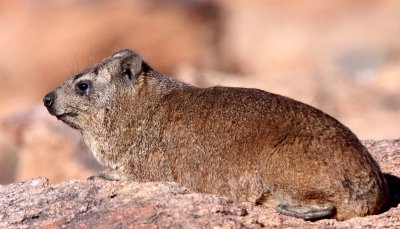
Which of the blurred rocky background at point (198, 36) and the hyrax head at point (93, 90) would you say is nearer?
the hyrax head at point (93, 90)

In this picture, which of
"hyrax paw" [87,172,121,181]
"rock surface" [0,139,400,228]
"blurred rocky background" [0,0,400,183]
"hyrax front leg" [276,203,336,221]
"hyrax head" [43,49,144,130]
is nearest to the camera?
"rock surface" [0,139,400,228]

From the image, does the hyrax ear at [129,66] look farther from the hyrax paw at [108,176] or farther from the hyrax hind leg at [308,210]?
the hyrax hind leg at [308,210]

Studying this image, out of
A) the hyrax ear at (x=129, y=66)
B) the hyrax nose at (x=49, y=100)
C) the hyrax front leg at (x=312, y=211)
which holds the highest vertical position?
the hyrax ear at (x=129, y=66)

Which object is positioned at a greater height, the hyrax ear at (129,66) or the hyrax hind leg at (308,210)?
the hyrax ear at (129,66)

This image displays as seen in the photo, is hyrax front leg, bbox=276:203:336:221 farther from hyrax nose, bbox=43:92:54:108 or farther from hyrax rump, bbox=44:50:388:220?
hyrax nose, bbox=43:92:54:108

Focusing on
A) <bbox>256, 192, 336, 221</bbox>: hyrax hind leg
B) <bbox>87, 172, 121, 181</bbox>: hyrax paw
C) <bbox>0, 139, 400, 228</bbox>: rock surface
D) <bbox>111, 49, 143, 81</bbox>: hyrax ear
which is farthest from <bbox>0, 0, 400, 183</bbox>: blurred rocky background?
<bbox>256, 192, 336, 221</bbox>: hyrax hind leg

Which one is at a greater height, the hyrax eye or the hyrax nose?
the hyrax eye

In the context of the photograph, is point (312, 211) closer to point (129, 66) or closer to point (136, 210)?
point (136, 210)

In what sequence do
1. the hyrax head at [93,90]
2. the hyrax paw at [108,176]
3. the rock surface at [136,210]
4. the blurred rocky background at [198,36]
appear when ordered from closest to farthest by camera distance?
the rock surface at [136,210] → the hyrax paw at [108,176] → the hyrax head at [93,90] → the blurred rocky background at [198,36]

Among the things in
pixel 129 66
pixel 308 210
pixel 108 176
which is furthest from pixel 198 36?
pixel 308 210

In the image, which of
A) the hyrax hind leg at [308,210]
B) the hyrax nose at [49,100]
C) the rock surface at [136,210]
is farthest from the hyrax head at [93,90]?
the hyrax hind leg at [308,210]

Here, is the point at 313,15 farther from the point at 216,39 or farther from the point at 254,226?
the point at 254,226
